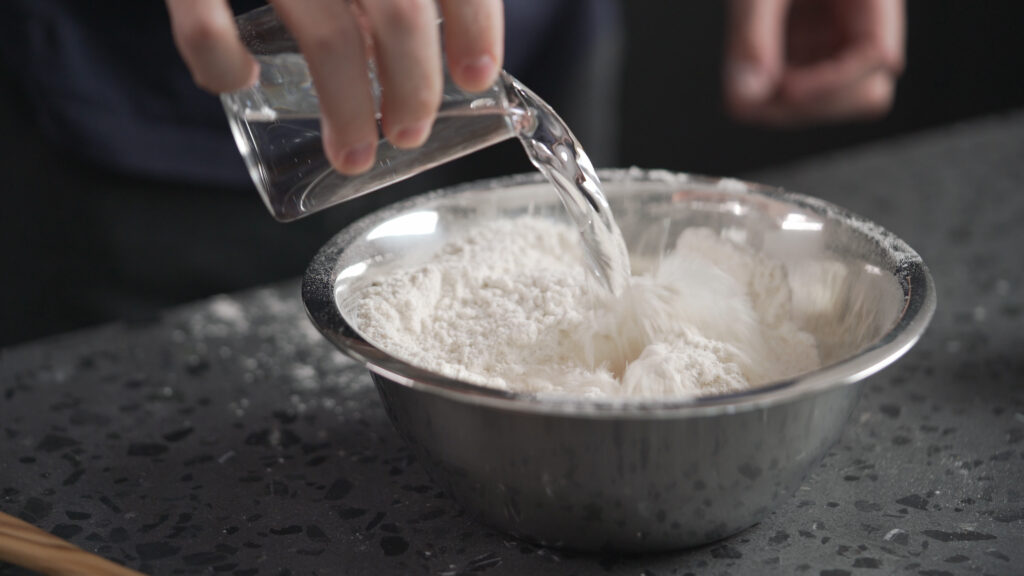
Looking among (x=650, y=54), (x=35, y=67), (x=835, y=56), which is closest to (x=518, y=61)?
(x=835, y=56)

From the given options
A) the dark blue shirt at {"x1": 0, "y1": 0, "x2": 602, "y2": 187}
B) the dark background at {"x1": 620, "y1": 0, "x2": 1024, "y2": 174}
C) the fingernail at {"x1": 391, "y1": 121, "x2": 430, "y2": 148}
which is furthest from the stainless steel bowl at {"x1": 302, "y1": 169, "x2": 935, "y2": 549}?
the dark background at {"x1": 620, "y1": 0, "x2": 1024, "y2": 174}

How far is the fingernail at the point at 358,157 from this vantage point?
0.53 m

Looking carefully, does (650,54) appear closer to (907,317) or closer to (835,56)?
(835,56)

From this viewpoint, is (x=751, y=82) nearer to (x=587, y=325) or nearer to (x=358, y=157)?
(x=587, y=325)

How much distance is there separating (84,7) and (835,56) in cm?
93

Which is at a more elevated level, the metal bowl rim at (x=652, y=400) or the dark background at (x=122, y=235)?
the metal bowl rim at (x=652, y=400)

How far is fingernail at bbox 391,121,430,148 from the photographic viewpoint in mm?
534

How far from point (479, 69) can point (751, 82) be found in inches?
26.2

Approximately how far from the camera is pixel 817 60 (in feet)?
4.10

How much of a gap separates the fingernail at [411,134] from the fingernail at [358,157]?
0.7 inches

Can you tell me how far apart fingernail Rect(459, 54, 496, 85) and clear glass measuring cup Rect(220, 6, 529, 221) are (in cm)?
6

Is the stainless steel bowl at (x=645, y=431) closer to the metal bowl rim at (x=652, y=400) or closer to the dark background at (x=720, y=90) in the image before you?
the metal bowl rim at (x=652, y=400)

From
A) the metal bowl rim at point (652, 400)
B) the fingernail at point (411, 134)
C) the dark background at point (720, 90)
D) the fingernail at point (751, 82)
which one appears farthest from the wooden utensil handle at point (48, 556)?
the dark background at point (720, 90)

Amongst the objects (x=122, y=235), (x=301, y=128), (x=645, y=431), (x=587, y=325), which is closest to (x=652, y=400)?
(x=645, y=431)
